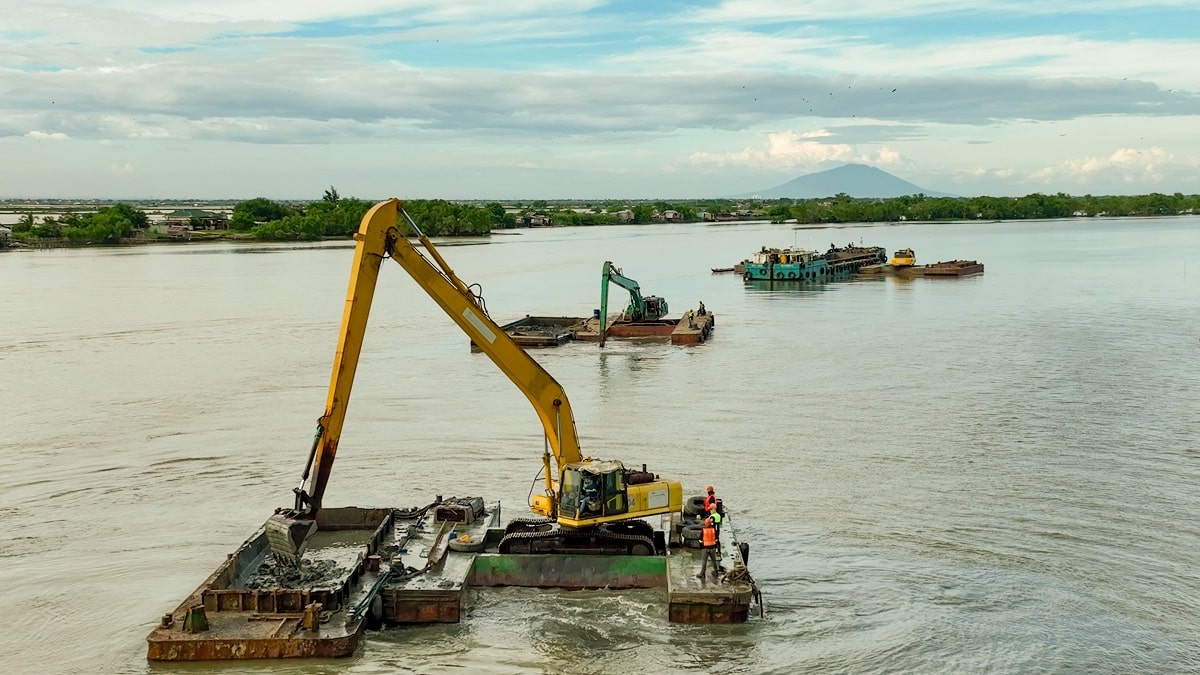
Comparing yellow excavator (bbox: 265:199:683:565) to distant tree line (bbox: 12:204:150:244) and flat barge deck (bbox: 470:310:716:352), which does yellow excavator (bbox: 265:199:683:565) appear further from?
distant tree line (bbox: 12:204:150:244)

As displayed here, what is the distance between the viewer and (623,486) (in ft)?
58.3

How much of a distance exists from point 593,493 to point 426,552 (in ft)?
10.2

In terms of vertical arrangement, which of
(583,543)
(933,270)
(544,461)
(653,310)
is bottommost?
(583,543)

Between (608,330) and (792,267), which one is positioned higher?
(792,267)

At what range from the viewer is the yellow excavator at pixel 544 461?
1672 centimetres

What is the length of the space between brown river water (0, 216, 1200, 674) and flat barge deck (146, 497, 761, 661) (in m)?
0.32

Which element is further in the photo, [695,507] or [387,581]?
[695,507]

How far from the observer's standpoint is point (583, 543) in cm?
1812

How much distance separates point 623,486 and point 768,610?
2.93 m

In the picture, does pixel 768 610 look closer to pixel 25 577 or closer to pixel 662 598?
pixel 662 598

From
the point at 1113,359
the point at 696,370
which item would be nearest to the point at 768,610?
the point at 696,370

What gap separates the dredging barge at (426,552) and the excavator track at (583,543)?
2 centimetres

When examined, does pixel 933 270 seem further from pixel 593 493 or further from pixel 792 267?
pixel 593 493

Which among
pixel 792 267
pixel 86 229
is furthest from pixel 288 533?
pixel 86 229
